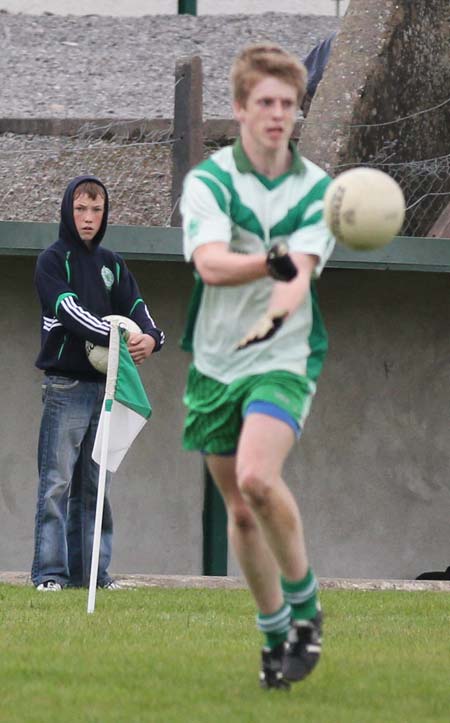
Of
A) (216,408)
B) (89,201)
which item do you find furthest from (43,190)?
(216,408)

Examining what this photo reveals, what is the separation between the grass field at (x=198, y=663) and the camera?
5.90m

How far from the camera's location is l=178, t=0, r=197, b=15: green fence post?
23.2m

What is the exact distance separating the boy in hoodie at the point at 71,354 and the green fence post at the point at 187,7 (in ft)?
44.1

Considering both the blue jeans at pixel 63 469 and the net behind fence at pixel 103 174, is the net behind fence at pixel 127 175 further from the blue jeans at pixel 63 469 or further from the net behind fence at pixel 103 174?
the blue jeans at pixel 63 469

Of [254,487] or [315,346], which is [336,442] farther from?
[254,487]

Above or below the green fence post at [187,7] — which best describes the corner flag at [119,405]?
below

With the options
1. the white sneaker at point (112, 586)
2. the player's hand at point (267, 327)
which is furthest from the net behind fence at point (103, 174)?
the player's hand at point (267, 327)

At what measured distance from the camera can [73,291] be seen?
10.1m

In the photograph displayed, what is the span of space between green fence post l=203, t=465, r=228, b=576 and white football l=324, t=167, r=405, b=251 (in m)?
6.86

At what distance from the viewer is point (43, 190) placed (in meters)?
14.7

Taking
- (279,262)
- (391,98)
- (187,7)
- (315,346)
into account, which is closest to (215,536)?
(391,98)

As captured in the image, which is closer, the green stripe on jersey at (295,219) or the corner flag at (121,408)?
the green stripe on jersey at (295,219)

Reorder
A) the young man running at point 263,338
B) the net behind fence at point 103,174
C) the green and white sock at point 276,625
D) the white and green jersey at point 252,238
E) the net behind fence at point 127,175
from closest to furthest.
Result: 1. the young man running at point 263,338
2. the white and green jersey at point 252,238
3. the green and white sock at point 276,625
4. the net behind fence at point 127,175
5. the net behind fence at point 103,174

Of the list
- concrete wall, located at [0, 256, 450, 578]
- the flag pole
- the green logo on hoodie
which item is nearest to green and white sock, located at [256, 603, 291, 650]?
the flag pole
